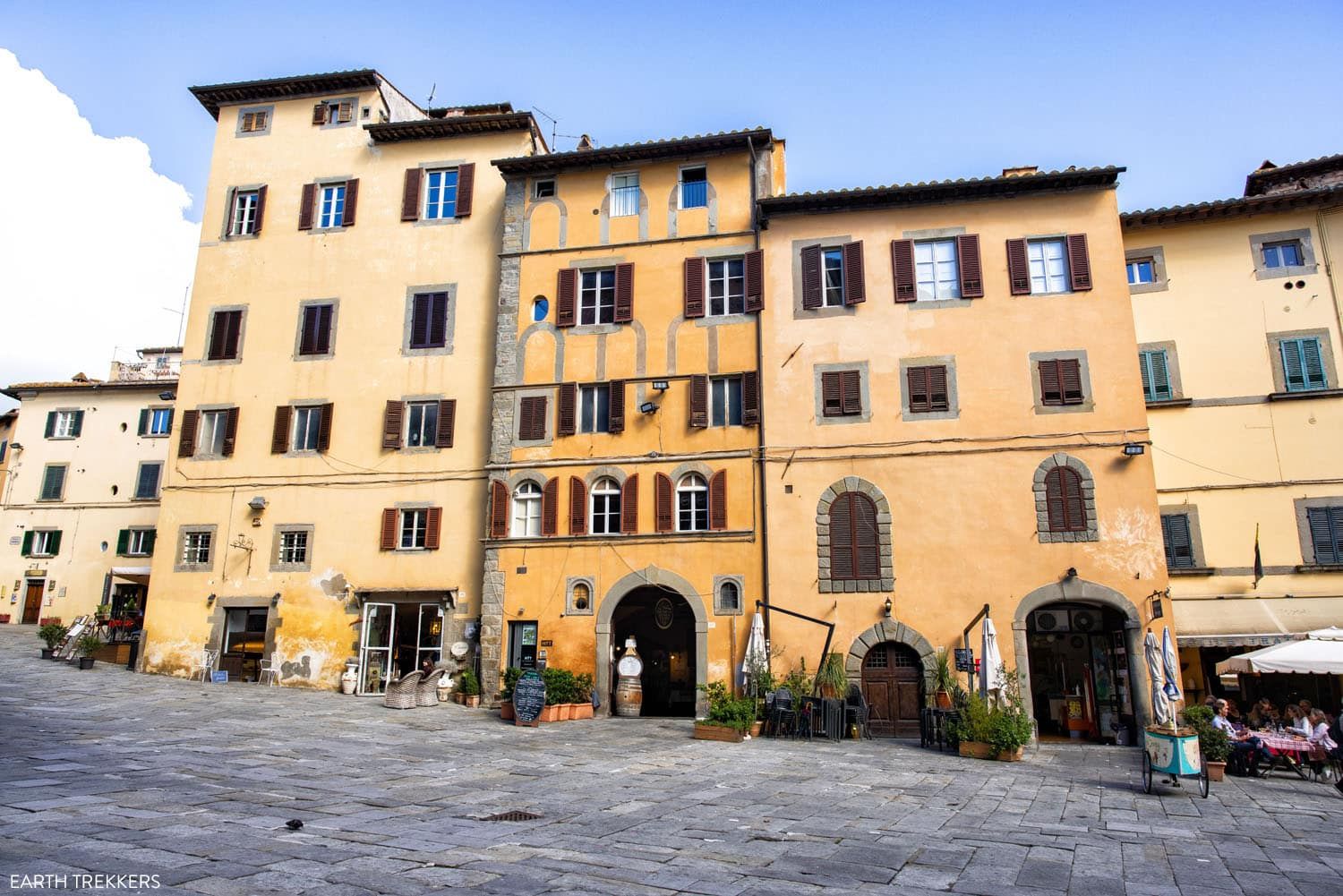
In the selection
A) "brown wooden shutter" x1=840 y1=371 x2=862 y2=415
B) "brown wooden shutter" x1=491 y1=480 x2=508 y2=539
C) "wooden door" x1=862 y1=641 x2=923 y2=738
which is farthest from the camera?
"brown wooden shutter" x1=491 y1=480 x2=508 y2=539

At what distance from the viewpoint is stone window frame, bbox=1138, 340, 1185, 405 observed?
23297 mm

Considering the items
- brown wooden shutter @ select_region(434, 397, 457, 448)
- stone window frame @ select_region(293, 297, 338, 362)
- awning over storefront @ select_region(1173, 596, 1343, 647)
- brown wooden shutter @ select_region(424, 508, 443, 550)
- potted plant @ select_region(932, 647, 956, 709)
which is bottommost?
potted plant @ select_region(932, 647, 956, 709)

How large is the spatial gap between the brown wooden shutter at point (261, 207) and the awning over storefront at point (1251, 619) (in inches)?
1129

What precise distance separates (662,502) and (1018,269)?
35.7 feet

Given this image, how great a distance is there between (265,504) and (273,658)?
4418 millimetres

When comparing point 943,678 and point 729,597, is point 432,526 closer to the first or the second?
point 729,597

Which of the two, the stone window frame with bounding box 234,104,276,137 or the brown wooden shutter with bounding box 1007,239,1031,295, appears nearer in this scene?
the brown wooden shutter with bounding box 1007,239,1031,295

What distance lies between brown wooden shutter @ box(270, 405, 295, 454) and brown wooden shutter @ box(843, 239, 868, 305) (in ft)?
54.0

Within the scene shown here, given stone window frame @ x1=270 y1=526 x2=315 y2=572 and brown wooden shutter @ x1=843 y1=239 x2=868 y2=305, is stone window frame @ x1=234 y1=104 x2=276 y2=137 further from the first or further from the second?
brown wooden shutter @ x1=843 y1=239 x2=868 y2=305

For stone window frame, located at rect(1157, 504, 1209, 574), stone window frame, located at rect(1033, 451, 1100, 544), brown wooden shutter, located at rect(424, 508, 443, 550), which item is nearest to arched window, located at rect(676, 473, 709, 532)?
brown wooden shutter, located at rect(424, 508, 443, 550)

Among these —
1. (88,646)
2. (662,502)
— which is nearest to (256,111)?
(88,646)

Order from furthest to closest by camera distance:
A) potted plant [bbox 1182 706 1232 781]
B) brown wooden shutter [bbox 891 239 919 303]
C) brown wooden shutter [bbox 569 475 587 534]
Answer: brown wooden shutter [bbox 569 475 587 534]
brown wooden shutter [bbox 891 239 919 303]
potted plant [bbox 1182 706 1232 781]

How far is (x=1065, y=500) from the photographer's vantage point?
816 inches

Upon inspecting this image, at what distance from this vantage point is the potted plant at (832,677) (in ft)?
65.9
